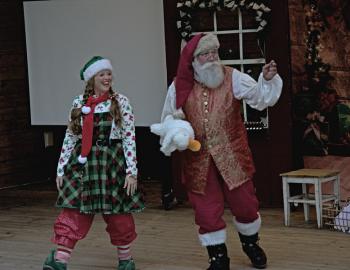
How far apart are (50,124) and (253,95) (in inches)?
156

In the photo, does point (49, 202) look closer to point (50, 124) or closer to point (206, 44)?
point (50, 124)

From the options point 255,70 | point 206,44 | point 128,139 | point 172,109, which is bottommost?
point 128,139

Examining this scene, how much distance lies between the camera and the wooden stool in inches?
266

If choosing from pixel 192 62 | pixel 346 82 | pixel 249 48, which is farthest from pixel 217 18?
pixel 192 62

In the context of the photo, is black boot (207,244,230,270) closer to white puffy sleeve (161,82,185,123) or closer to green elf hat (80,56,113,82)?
white puffy sleeve (161,82,185,123)

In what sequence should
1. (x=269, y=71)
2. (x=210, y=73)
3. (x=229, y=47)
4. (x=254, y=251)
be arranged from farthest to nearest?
(x=229, y=47) < (x=254, y=251) < (x=210, y=73) < (x=269, y=71)

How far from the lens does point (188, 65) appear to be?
5.54 m

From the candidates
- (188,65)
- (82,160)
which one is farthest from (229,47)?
(82,160)

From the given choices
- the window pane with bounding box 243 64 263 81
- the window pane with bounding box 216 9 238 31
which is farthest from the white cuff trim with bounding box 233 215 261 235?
the window pane with bounding box 216 9 238 31

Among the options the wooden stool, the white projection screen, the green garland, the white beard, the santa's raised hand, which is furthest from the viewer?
the white projection screen

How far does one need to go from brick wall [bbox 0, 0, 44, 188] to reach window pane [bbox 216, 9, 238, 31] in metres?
2.44

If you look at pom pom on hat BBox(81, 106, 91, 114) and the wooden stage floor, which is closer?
pom pom on hat BBox(81, 106, 91, 114)

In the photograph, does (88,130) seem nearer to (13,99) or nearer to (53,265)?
(53,265)

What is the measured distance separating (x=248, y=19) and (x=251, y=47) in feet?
0.73
